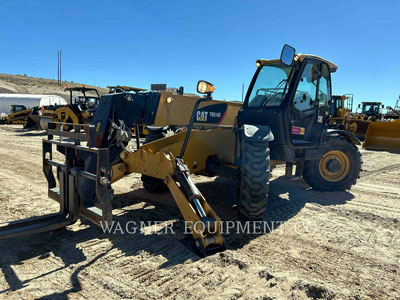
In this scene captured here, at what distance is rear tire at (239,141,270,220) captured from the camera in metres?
4.04

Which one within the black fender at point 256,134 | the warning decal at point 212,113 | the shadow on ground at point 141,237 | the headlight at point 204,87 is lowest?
the shadow on ground at point 141,237

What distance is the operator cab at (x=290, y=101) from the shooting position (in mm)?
5027

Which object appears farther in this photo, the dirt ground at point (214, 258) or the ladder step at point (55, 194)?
the ladder step at point (55, 194)

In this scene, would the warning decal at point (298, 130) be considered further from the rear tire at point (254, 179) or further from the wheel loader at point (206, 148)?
the rear tire at point (254, 179)

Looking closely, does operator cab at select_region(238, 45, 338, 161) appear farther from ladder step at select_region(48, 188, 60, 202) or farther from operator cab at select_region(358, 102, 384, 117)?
operator cab at select_region(358, 102, 384, 117)

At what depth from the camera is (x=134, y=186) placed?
20.9 feet

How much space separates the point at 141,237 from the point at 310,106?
146 inches

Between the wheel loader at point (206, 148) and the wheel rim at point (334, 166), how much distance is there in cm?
2

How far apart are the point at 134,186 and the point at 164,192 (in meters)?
0.83

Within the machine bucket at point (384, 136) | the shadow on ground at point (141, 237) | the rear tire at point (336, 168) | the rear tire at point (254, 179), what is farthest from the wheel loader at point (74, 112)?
the rear tire at point (254, 179)

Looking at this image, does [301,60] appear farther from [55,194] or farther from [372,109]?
[372,109]

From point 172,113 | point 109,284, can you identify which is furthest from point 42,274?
point 172,113

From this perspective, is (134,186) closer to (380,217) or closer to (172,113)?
(172,113)

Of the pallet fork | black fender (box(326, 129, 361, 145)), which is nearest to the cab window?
black fender (box(326, 129, 361, 145))
